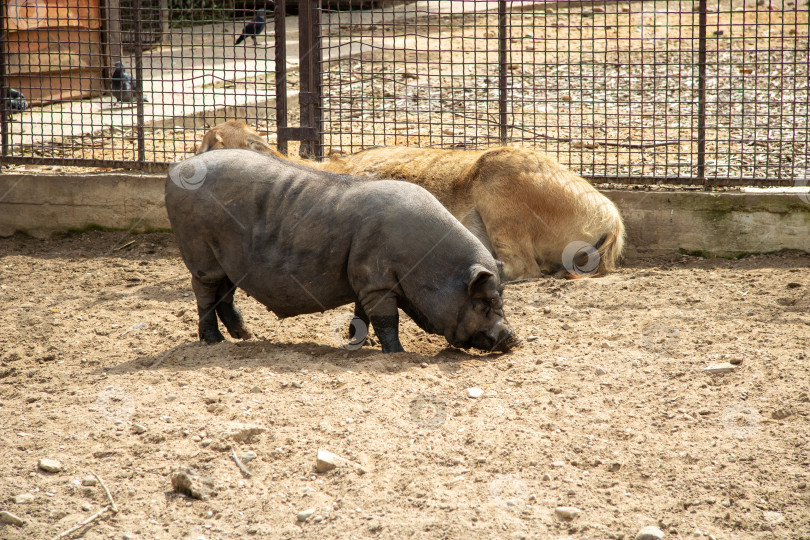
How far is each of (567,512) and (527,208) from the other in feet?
12.6

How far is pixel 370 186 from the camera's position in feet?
15.8

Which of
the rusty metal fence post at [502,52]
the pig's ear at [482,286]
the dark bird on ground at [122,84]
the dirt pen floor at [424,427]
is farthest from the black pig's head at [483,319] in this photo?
the dark bird on ground at [122,84]

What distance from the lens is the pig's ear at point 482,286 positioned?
4.57 m

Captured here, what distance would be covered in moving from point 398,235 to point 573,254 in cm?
249

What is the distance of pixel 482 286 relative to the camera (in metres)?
4.62

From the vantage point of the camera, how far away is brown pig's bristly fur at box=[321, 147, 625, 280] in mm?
6633

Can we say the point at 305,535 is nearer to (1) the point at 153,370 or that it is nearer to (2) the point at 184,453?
(2) the point at 184,453

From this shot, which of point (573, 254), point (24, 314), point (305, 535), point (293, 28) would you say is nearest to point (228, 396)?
point (305, 535)

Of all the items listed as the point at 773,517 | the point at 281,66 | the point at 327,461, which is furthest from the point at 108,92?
the point at 773,517

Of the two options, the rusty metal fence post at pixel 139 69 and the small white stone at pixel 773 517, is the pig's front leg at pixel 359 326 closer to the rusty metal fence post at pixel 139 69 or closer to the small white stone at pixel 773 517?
the small white stone at pixel 773 517
